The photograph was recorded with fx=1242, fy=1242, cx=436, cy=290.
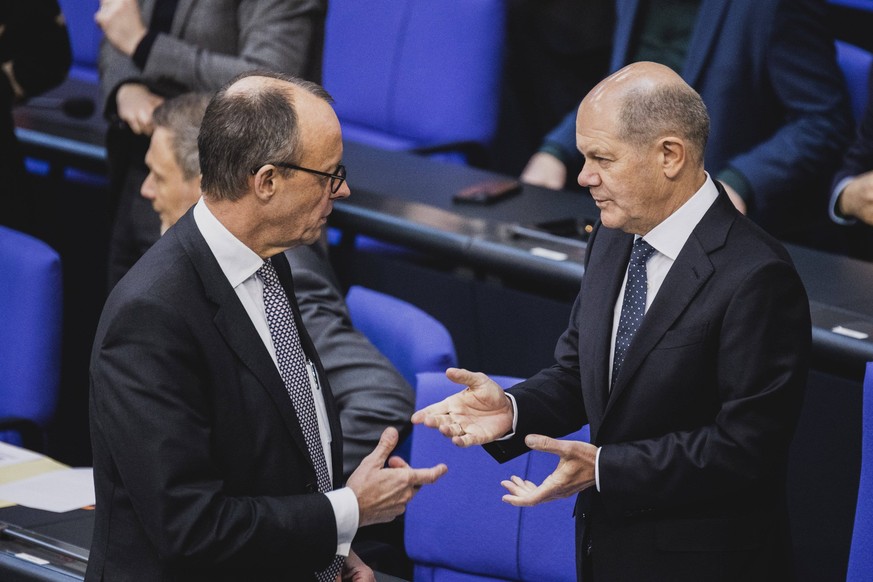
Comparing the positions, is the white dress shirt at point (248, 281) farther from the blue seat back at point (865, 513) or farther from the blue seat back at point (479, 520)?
the blue seat back at point (865, 513)

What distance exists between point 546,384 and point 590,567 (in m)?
0.30

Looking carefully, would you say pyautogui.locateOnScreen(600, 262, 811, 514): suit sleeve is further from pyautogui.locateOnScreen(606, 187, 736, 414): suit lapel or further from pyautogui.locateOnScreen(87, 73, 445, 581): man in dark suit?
pyautogui.locateOnScreen(87, 73, 445, 581): man in dark suit

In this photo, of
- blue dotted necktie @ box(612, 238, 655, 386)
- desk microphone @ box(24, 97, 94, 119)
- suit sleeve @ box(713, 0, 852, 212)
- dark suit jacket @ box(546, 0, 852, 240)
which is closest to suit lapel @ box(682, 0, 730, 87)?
dark suit jacket @ box(546, 0, 852, 240)

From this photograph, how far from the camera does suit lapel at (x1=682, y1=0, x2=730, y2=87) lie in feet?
12.3

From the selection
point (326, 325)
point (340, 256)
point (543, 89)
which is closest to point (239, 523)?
point (326, 325)

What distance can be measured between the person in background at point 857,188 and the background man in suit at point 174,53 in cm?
144

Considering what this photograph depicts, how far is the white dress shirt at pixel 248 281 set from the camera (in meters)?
1.72

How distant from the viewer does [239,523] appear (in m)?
1.62

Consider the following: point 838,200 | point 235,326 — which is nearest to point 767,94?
point 838,200

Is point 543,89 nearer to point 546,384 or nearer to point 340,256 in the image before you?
point 340,256

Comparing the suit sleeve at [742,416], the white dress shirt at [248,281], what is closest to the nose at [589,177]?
the suit sleeve at [742,416]

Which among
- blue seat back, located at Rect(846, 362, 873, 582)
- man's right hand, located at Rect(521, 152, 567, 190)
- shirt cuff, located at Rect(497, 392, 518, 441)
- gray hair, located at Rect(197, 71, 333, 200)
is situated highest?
gray hair, located at Rect(197, 71, 333, 200)

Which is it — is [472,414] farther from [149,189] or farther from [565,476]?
[149,189]

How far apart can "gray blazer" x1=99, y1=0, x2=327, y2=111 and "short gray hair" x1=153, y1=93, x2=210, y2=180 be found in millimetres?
317
